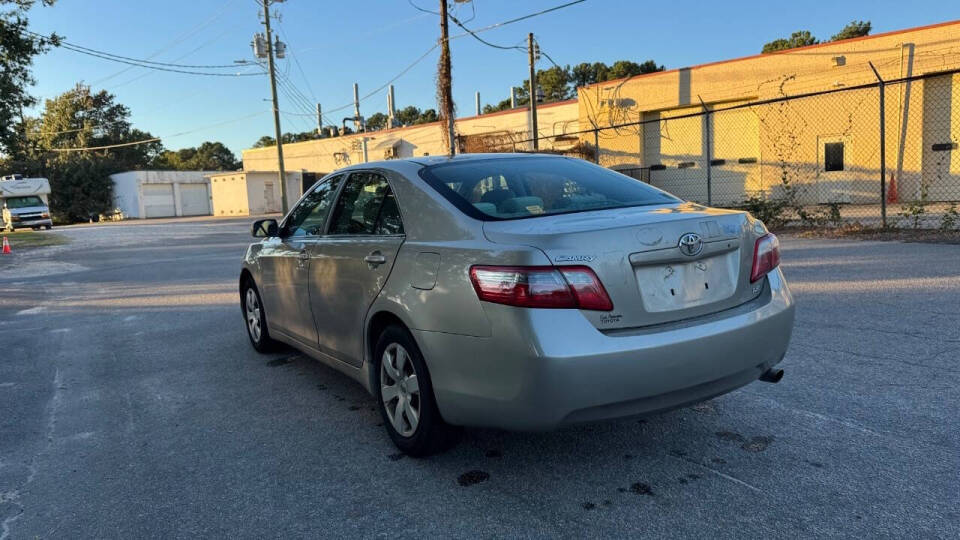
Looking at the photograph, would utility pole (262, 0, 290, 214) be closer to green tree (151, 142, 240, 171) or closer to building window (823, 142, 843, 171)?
building window (823, 142, 843, 171)

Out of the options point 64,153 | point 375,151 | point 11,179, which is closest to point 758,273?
point 375,151

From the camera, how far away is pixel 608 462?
3.24 meters

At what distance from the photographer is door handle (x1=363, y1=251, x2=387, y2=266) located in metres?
3.50

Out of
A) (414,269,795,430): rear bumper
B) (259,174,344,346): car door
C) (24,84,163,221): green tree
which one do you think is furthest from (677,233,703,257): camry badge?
(24,84,163,221): green tree

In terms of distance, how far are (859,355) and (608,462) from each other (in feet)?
8.44

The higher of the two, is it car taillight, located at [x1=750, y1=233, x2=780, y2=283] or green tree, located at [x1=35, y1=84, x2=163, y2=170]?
green tree, located at [x1=35, y1=84, x2=163, y2=170]

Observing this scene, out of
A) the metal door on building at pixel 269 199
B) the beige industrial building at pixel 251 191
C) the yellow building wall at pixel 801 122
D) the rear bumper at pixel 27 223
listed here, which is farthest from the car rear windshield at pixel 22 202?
the yellow building wall at pixel 801 122

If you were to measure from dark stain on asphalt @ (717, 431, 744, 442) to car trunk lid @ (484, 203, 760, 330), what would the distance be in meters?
0.81

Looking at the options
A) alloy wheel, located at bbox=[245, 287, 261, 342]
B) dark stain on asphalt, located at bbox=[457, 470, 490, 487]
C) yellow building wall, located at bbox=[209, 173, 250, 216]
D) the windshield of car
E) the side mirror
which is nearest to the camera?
dark stain on asphalt, located at bbox=[457, 470, 490, 487]

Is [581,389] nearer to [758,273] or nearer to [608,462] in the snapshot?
[608,462]

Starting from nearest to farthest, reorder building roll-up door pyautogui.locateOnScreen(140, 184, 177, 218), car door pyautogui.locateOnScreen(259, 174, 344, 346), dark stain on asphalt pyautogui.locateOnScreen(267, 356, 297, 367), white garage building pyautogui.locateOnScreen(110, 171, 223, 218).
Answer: car door pyautogui.locateOnScreen(259, 174, 344, 346) < dark stain on asphalt pyautogui.locateOnScreen(267, 356, 297, 367) < white garage building pyautogui.locateOnScreen(110, 171, 223, 218) < building roll-up door pyautogui.locateOnScreen(140, 184, 177, 218)

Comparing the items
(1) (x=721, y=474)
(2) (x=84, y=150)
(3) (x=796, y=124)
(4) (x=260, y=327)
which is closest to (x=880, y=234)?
(1) (x=721, y=474)

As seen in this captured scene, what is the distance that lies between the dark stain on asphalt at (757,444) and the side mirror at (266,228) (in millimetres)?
3588

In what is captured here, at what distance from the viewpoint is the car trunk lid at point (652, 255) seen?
2.73 m
